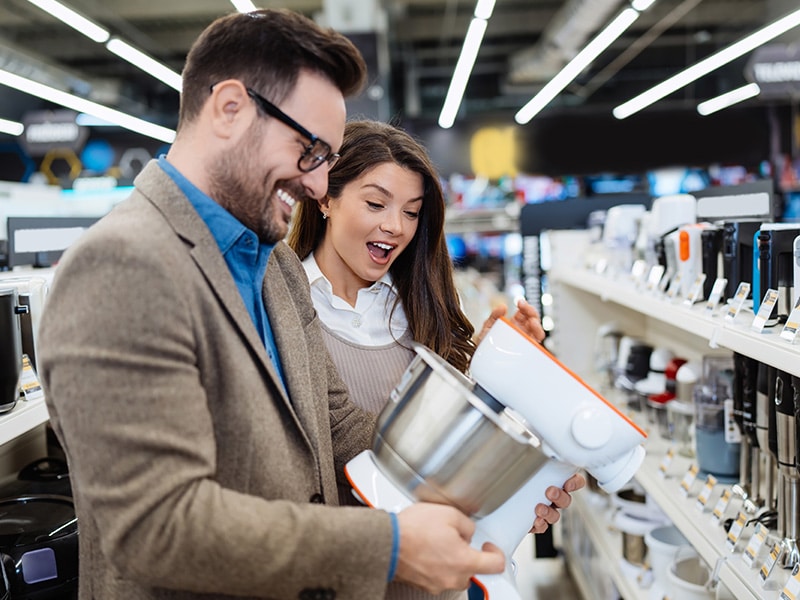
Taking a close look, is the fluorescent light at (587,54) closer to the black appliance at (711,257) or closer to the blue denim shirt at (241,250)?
the black appliance at (711,257)

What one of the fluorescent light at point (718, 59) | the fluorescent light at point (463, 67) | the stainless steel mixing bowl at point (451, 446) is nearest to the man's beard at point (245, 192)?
the stainless steel mixing bowl at point (451, 446)

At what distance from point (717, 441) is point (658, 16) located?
10510 millimetres

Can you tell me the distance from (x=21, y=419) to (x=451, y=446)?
1.01m

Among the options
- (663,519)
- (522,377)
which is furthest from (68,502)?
(663,519)

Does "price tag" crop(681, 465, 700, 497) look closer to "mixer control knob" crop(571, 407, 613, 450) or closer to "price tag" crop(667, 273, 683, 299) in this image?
"price tag" crop(667, 273, 683, 299)

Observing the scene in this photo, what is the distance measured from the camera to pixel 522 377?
1.20 m

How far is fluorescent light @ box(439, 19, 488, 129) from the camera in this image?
687 centimetres

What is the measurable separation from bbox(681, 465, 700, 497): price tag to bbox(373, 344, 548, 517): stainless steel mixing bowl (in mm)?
1195

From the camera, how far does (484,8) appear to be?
20.1 ft

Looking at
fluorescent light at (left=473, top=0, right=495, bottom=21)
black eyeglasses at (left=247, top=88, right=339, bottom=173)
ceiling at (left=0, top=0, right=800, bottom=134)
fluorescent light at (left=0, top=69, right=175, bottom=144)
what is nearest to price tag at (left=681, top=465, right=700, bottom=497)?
black eyeglasses at (left=247, top=88, right=339, bottom=173)

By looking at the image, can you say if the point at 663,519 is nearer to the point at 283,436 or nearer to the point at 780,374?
the point at 780,374

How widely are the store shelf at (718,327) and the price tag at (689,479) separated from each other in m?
0.42

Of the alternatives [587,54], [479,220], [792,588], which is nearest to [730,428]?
[792,588]

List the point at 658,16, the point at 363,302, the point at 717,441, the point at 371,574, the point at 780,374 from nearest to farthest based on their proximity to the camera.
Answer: the point at 371,574, the point at 780,374, the point at 363,302, the point at 717,441, the point at 658,16
